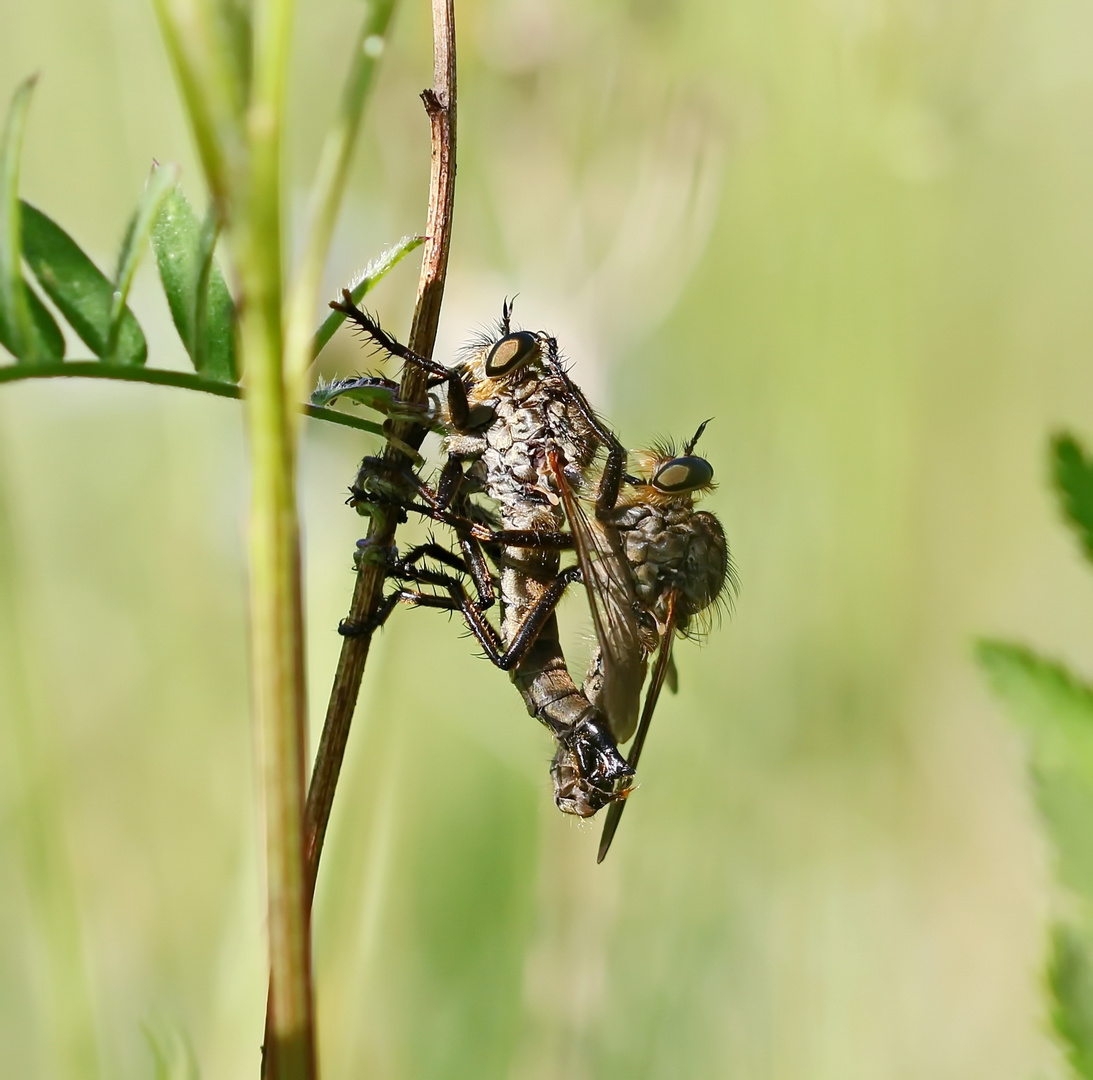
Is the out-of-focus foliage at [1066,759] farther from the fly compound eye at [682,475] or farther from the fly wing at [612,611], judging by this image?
the fly compound eye at [682,475]

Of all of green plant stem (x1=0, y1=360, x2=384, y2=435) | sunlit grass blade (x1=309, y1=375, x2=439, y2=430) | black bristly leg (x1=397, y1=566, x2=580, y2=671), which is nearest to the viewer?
green plant stem (x1=0, y1=360, x2=384, y2=435)

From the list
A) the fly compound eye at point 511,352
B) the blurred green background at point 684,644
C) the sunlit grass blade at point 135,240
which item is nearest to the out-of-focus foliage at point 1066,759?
the sunlit grass blade at point 135,240

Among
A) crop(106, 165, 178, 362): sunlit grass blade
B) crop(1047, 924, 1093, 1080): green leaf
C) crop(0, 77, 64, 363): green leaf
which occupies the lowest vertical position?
crop(1047, 924, 1093, 1080): green leaf

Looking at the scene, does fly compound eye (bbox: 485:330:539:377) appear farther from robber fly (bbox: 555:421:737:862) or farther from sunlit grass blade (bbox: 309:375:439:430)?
sunlit grass blade (bbox: 309:375:439:430)

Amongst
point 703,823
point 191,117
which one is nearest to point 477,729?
point 703,823

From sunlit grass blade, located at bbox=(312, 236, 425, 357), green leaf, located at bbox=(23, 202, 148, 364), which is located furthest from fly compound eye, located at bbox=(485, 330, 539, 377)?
green leaf, located at bbox=(23, 202, 148, 364)

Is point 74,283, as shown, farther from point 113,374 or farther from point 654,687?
point 654,687

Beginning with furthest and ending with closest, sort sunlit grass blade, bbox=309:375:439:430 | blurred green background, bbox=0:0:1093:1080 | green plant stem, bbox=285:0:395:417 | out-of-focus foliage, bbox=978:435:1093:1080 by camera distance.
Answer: blurred green background, bbox=0:0:1093:1080, sunlit grass blade, bbox=309:375:439:430, out-of-focus foliage, bbox=978:435:1093:1080, green plant stem, bbox=285:0:395:417
